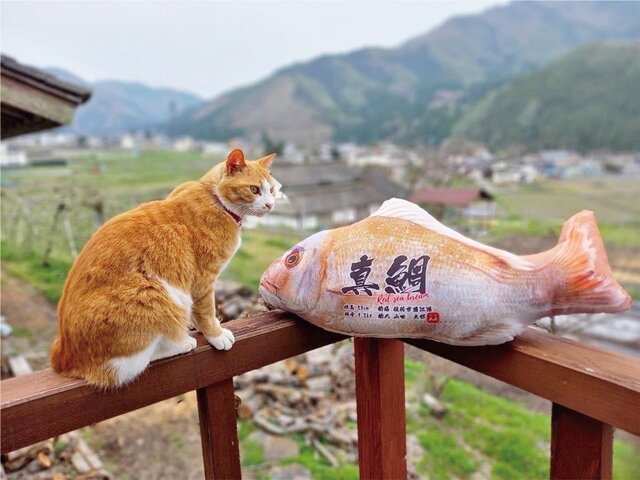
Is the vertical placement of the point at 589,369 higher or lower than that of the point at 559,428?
higher

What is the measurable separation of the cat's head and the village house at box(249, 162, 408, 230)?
12.6 metres

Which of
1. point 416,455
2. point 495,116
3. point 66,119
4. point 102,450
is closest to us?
point 66,119

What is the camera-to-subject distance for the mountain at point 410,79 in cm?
8069

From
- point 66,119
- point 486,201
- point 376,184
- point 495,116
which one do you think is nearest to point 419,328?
point 66,119

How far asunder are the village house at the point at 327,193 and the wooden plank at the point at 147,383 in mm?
12695

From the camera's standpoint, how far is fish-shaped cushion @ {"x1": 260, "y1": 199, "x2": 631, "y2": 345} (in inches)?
31.4

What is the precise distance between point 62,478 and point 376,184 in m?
20.5

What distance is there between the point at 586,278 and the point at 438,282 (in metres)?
0.26

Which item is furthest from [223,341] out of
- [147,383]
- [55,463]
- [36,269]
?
[36,269]

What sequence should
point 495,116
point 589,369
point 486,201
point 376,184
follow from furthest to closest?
point 495,116, point 376,184, point 486,201, point 589,369

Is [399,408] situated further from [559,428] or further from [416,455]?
[416,455]

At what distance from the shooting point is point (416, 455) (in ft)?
12.7

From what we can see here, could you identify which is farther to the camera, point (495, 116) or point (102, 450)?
point (495, 116)

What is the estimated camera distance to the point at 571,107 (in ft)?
175
